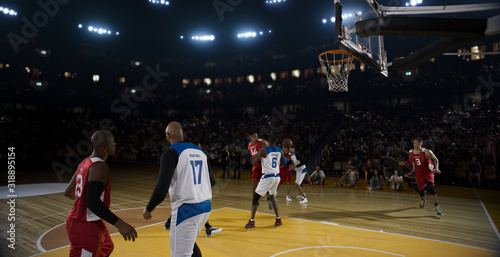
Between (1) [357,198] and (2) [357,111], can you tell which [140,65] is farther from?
(1) [357,198]

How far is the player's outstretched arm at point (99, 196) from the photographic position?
2543 mm

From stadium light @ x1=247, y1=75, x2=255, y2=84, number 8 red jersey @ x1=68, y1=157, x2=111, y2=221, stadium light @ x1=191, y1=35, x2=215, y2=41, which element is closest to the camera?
number 8 red jersey @ x1=68, y1=157, x2=111, y2=221

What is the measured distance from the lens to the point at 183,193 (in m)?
3.02

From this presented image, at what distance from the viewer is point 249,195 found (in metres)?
10.6

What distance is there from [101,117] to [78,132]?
5.40 meters

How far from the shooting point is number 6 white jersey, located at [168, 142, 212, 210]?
9.87ft

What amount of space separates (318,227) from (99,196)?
A: 16.2ft

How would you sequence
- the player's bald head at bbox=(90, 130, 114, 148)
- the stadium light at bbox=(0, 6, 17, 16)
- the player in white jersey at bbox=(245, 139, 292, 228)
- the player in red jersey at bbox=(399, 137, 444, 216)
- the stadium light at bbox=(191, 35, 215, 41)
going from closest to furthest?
the player's bald head at bbox=(90, 130, 114, 148) → the player in white jersey at bbox=(245, 139, 292, 228) → the player in red jersey at bbox=(399, 137, 444, 216) → the stadium light at bbox=(0, 6, 17, 16) → the stadium light at bbox=(191, 35, 215, 41)

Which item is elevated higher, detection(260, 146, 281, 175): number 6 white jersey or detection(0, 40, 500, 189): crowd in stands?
detection(0, 40, 500, 189): crowd in stands

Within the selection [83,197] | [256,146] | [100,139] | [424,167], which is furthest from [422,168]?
[83,197]

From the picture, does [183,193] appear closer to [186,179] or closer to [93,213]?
[186,179]

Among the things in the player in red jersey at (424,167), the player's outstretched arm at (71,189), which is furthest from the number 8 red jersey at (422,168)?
the player's outstretched arm at (71,189)

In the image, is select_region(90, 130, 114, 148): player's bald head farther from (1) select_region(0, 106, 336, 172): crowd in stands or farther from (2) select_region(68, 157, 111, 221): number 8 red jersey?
(1) select_region(0, 106, 336, 172): crowd in stands

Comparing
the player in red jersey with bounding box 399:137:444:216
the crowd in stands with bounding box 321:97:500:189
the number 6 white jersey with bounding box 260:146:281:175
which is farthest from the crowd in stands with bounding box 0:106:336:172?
the number 6 white jersey with bounding box 260:146:281:175
